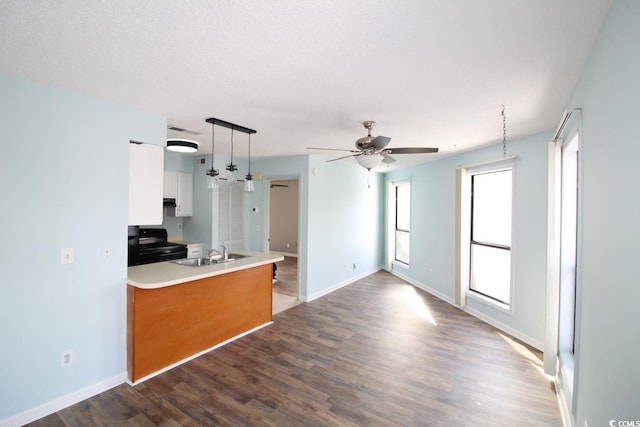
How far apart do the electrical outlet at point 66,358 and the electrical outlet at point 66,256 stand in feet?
2.44

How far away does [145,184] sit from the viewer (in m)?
2.90

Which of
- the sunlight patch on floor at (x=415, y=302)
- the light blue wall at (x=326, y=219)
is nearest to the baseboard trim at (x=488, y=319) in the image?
the sunlight patch on floor at (x=415, y=302)

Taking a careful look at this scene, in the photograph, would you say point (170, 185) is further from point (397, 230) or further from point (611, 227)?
point (611, 227)

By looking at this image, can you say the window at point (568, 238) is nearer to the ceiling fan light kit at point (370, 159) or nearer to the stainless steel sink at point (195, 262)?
the ceiling fan light kit at point (370, 159)

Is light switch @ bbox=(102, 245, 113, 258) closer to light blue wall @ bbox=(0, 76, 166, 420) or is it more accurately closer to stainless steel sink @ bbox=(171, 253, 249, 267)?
light blue wall @ bbox=(0, 76, 166, 420)

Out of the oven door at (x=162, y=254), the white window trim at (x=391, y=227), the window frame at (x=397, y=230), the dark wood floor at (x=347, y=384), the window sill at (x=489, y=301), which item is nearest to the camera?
the dark wood floor at (x=347, y=384)

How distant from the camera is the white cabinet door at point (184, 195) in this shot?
5.27m

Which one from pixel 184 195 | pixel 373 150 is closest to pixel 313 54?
pixel 373 150

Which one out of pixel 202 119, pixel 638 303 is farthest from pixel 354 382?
pixel 202 119

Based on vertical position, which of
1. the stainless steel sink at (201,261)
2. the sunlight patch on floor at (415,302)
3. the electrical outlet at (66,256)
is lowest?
the sunlight patch on floor at (415,302)

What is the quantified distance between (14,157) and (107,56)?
114 centimetres

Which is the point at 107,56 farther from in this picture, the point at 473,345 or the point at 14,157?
the point at 473,345

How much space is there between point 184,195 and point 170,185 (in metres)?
0.32

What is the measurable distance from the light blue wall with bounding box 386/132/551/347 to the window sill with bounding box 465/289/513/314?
2.0 inches
